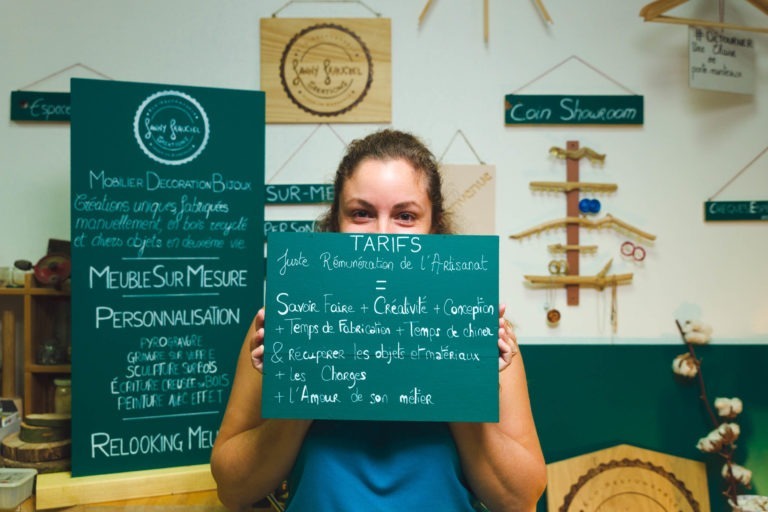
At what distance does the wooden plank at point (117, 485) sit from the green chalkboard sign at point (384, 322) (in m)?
0.89

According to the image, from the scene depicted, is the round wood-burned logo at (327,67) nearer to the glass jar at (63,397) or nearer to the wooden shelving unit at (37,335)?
the wooden shelving unit at (37,335)

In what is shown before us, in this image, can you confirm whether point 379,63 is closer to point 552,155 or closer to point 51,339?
point 552,155

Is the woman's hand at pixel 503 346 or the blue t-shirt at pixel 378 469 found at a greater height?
the woman's hand at pixel 503 346

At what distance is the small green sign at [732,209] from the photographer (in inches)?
86.7

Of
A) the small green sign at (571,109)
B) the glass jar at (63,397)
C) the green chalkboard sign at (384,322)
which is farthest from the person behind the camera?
the small green sign at (571,109)

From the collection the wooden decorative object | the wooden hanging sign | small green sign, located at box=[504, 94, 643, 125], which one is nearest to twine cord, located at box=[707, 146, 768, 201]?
small green sign, located at box=[504, 94, 643, 125]

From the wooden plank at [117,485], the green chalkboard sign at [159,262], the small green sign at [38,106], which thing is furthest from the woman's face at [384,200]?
the small green sign at [38,106]

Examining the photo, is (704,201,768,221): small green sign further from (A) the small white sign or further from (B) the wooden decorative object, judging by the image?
(B) the wooden decorative object

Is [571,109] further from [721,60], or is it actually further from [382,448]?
[382,448]

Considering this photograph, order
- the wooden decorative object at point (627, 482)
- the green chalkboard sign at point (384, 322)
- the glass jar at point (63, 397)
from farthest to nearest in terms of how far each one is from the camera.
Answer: the wooden decorative object at point (627, 482) → the glass jar at point (63, 397) → the green chalkboard sign at point (384, 322)

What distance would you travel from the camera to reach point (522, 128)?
2.19 m

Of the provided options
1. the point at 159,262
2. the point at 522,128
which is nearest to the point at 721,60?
the point at 522,128

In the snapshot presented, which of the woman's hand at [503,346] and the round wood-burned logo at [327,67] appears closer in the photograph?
the woman's hand at [503,346]

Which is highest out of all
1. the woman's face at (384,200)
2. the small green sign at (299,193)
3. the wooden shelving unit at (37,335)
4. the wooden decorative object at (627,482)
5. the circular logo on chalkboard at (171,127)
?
the circular logo on chalkboard at (171,127)
